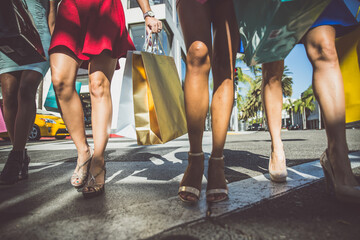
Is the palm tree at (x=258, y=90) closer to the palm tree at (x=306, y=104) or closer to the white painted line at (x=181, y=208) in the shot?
the palm tree at (x=306, y=104)

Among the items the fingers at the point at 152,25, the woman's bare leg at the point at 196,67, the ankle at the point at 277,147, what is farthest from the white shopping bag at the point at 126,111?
the ankle at the point at 277,147

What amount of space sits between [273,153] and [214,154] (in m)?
0.49

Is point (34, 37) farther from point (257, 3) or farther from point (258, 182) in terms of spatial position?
point (258, 182)

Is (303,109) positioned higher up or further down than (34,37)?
higher up

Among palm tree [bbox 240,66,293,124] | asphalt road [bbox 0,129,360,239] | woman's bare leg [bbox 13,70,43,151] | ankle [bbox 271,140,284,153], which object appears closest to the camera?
asphalt road [bbox 0,129,360,239]

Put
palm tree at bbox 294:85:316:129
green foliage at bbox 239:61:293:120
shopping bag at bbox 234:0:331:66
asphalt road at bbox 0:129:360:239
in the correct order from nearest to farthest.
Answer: asphalt road at bbox 0:129:360:239
shopping bag at bbox 234:0:331:66
green foliage at bbox 239:61:293:120
palm tree at bbox 294:85:316:129

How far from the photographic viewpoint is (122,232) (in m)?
0.73

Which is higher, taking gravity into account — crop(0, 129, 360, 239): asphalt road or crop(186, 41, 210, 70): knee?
crop(186, 41, 210, 70): knee

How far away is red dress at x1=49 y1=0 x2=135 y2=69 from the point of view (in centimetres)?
133

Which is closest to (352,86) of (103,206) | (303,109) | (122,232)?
(122,232)

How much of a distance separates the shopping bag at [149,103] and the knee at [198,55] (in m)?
0.30

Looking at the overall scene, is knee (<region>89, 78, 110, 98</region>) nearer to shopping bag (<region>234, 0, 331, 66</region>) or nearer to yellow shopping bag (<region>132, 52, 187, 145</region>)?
yellow shopping bag (<region>132, 52, 187, 145</region>)

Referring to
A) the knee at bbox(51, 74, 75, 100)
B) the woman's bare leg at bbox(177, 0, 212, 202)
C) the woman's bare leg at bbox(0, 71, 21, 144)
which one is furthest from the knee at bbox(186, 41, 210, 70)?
the woman's bare leg at bbox(0, 71, 21, 144)

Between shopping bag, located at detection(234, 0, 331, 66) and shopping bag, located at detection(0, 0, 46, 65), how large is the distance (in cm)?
117
